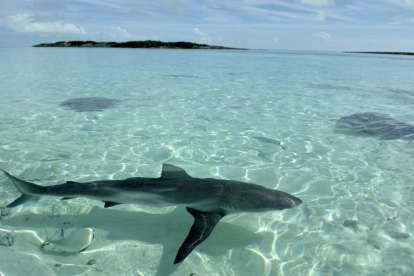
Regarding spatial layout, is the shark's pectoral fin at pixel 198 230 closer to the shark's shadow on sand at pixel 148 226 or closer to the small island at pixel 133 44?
the shark's shadow on sand at pixel 148 226

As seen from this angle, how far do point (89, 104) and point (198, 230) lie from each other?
9.03 meters

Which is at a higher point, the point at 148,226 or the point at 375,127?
the point at 375,127

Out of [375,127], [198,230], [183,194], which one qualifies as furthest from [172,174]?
[375,127]

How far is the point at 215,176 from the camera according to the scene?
5.39m

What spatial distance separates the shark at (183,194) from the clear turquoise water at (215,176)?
42 centimetres

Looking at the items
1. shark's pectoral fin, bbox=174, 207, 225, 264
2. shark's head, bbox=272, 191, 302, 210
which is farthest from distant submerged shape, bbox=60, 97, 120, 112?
shark's head, bbox=272, 191, 302, 210

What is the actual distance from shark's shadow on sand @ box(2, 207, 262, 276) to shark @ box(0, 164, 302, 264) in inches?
14.3

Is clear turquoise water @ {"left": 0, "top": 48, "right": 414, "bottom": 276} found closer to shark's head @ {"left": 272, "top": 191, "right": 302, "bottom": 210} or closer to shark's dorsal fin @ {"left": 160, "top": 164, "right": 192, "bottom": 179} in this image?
shark's head @ {"left": 272, "top": 191, "right": 302, "bottom": 210}

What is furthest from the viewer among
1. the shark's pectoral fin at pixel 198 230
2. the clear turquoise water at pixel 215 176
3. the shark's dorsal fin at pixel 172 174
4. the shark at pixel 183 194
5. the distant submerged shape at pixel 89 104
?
the distant submerged shape at pixel 89 104

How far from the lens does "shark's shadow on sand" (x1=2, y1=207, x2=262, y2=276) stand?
11.8ft

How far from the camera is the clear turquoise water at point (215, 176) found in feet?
11.0

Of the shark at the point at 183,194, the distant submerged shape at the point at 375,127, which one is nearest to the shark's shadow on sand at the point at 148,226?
the shark at the point at 183,194

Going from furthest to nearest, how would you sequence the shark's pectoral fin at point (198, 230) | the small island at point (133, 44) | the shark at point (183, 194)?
1. the small island at point (133, 44)
2. the shark at point (183, 194)
3. the shark's pectoral fin at point (198, 230)

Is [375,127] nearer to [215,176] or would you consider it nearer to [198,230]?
[215,176]
